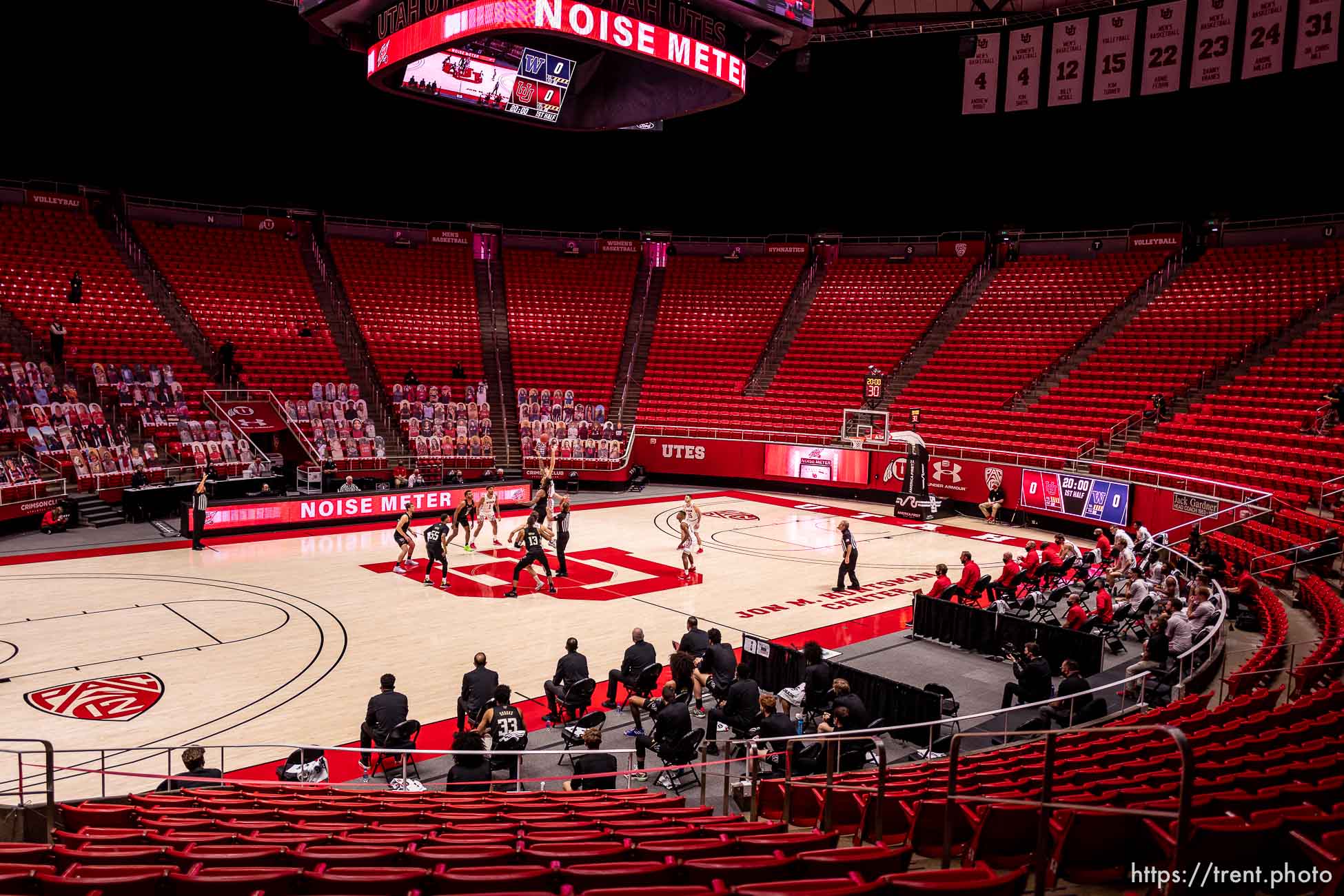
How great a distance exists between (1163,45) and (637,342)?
71.2 feet

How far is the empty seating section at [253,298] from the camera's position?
32.2 m

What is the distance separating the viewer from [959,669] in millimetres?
14125

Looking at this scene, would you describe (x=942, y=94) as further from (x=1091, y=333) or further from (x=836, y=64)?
(x=1091, y=333)

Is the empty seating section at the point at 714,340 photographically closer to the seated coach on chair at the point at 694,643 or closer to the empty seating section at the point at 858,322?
the empty seating section at the point at 858,322

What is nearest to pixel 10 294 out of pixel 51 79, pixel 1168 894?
pixel 51 79

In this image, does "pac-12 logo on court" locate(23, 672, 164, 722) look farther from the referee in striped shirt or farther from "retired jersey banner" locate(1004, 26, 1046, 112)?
"retired jersey banner" locate(1004, 26, 1046, 112)

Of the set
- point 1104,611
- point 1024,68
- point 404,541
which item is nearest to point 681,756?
point 1104,611

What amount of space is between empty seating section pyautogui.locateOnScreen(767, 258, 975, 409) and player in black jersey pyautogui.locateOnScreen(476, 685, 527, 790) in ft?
84.5

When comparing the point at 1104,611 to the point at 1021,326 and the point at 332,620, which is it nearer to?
the point at 332,620

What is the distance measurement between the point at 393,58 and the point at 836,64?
27.2m

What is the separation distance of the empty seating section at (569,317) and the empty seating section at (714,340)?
184 centimetres

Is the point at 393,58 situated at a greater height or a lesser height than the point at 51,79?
lesser

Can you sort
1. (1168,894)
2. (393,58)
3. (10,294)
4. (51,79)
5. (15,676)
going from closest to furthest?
1. (1168,894)
2. (15,676)
3. (393,58)
4. (10,294)
5. (51,79)

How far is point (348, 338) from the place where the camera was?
35.7 m
